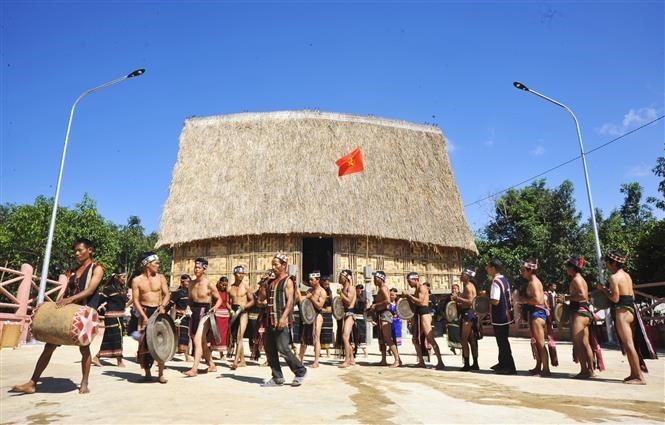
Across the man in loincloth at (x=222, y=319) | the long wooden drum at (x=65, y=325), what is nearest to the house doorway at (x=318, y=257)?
the man in loincloth at (x=222, y=319)

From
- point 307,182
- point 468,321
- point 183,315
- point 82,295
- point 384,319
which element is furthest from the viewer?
point 307,182

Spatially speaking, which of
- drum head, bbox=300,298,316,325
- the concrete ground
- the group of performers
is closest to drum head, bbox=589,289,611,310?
the group of performers

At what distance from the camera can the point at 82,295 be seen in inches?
211

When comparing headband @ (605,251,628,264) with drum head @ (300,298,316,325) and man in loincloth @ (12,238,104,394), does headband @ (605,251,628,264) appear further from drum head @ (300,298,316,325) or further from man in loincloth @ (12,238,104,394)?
man in loincloth @ (12,238,104,394)

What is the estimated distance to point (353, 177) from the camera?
21.7 metres

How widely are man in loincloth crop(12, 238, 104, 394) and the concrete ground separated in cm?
18

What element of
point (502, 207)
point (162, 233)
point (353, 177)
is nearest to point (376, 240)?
point (353, 177)

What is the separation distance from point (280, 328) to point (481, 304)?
13.2 feet

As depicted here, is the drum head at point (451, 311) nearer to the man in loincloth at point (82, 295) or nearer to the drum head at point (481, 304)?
the drum head at point (481, 304)

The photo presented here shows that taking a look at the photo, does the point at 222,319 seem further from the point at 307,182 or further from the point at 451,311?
the point at 307,182

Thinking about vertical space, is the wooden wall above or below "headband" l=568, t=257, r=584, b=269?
above

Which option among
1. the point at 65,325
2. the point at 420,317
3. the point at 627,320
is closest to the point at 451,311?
the point at 420,317

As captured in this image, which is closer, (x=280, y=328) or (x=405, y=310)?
(x=280, y=328)

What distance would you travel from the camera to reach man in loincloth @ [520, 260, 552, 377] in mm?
7238
